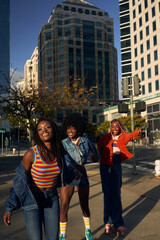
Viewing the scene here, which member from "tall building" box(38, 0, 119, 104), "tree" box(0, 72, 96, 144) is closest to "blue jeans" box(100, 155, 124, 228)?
"tree" box(0, 72, 96, 144)

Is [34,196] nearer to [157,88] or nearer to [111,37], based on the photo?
[157,88]

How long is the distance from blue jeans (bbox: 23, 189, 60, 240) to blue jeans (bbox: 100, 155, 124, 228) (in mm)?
1491

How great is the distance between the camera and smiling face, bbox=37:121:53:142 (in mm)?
2480

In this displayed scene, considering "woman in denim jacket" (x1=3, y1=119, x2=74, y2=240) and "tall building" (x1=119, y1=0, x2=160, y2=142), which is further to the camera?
"tall building" (x1=119, y1=0, x2=160, y2=142)

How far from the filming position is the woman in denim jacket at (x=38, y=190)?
7.27ft

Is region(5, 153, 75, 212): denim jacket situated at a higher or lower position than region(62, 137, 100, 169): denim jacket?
lower

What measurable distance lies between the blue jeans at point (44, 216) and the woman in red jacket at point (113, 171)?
4.92 feet

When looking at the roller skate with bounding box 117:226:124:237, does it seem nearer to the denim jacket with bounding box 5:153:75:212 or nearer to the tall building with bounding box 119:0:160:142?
the denim jacket with bounding box 5:153:75:212

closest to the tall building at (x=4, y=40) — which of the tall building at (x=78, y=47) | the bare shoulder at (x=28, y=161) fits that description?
the tall building at (x=78, y=47)

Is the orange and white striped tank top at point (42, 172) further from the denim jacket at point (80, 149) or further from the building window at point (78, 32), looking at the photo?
the building window at point (78, 32)

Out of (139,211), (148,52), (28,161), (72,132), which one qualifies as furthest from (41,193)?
(148,52)

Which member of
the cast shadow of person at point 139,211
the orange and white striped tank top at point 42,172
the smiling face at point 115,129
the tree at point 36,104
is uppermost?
the tree at point 36,104

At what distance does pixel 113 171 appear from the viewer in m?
3.69

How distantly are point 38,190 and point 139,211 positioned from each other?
3053mm
